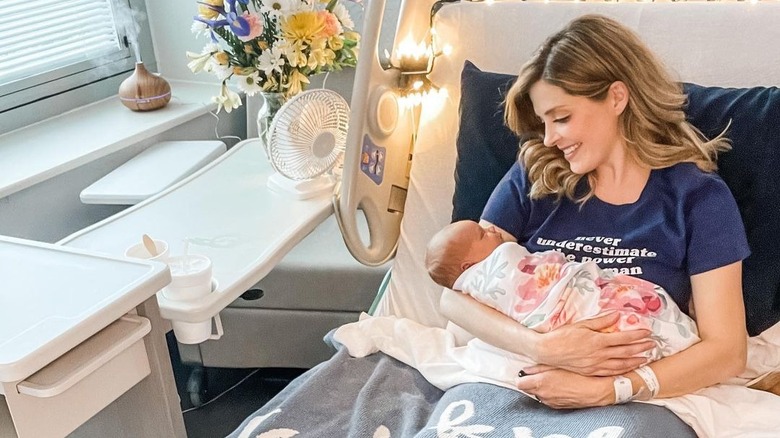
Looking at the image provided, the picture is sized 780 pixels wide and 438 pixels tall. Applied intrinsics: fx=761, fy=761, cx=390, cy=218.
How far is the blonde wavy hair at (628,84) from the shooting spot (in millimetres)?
1267

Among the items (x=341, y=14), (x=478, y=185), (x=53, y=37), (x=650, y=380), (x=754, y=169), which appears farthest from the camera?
(x=53, y=37)

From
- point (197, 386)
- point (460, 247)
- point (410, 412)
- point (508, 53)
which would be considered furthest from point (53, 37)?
point (410, 412)

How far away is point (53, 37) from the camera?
223cm

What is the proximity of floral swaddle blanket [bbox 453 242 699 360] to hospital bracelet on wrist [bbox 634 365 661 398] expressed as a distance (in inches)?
1.3

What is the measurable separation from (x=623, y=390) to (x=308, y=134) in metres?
0.86

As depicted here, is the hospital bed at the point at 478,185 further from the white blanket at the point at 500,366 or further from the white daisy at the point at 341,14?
the white daisy at the point at 341,14

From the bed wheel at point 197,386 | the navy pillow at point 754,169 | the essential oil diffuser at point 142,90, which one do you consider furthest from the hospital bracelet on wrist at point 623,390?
the essential oil diffuser at point 142,90

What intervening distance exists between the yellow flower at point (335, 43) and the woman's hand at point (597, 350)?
83cm

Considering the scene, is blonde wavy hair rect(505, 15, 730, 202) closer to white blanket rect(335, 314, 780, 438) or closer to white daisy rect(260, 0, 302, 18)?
white blanket rect(335, 314, 780, 438)

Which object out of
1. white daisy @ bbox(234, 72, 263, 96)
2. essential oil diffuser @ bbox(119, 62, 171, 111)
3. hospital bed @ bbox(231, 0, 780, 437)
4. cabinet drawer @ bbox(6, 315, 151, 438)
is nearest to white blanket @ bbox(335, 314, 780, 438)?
hospital bed @ bbox(231, 0, 780, 437)

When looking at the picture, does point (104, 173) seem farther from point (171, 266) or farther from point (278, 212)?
point (171, 266)

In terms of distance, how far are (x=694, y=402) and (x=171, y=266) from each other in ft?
2.89

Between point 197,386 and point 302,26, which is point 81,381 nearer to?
point 302,26

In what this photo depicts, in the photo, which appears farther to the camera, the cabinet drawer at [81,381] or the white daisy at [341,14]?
the white daisy at [341,14]
